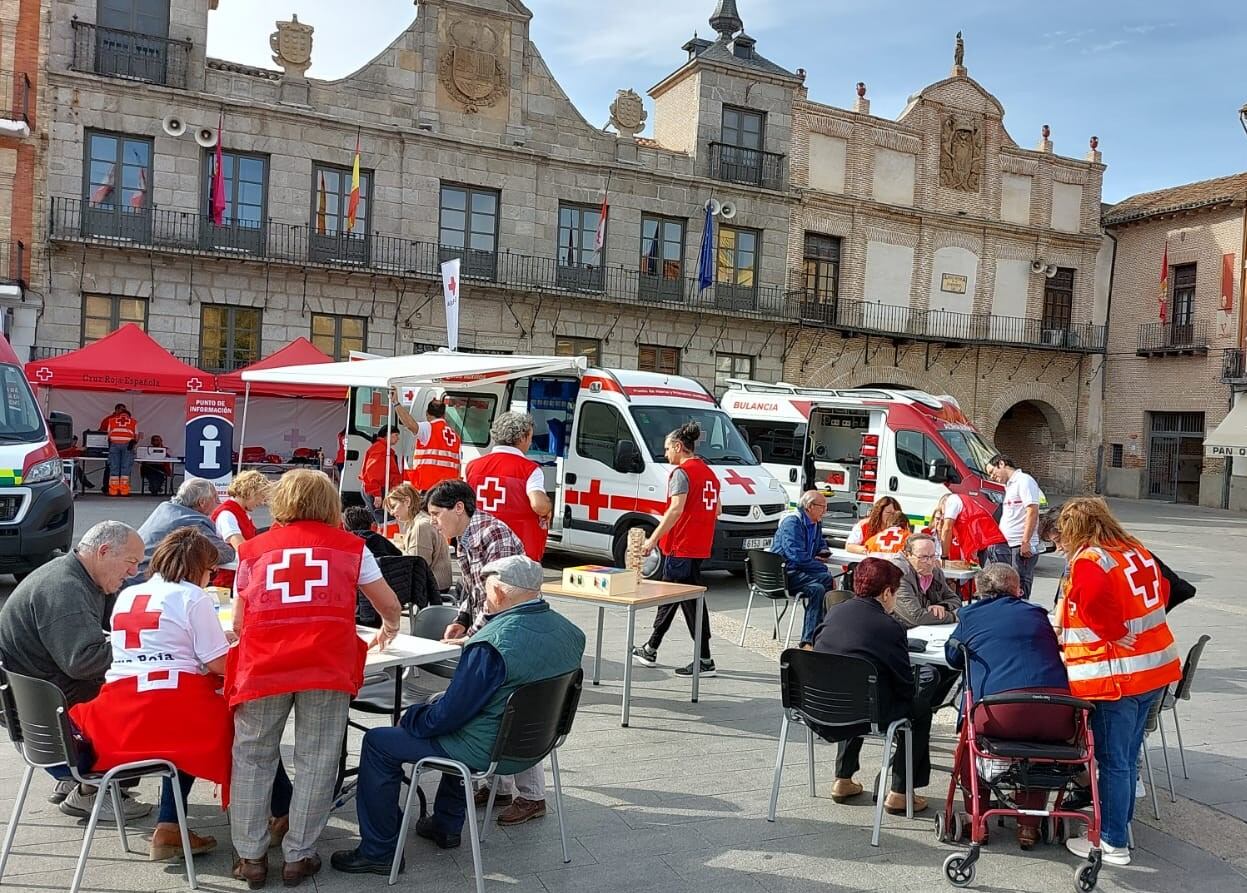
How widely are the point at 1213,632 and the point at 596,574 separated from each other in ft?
23.1

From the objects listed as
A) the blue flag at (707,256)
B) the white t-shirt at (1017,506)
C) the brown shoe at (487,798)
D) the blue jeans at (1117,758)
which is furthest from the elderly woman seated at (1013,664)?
the blue flag at (707,256)

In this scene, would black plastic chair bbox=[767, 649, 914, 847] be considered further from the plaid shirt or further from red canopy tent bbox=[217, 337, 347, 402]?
red canopy tent bbox=[217, 337, 347, 402]

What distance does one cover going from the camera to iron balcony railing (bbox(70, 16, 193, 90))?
779 inches

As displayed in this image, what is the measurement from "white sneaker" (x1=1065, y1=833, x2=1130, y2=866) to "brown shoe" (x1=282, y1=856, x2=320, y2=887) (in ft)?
10.6

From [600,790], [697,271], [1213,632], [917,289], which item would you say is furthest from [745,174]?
[600,790]

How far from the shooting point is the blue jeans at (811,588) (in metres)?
8.11

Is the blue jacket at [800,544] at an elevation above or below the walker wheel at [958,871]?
above

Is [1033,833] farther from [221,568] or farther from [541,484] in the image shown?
[221,568]

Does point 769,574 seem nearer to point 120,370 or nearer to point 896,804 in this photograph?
point 896,804

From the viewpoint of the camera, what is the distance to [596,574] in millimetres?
6402

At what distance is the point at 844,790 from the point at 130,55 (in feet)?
67.6

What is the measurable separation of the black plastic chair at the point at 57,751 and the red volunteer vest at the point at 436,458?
23.0 ft

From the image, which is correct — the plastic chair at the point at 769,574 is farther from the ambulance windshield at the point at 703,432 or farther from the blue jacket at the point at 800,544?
the ambulance windshield at the point at 703,432

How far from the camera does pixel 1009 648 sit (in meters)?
4.61
